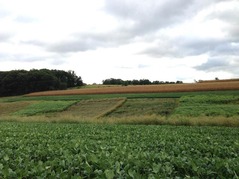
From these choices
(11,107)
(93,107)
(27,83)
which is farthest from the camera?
(27,83)

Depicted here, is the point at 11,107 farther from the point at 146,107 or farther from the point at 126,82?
the point at 126,82

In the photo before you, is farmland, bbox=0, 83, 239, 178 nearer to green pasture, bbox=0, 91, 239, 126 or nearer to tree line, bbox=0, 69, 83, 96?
green pasture, bbox=0, 91, 239, 126

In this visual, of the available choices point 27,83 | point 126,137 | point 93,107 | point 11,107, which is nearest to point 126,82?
point 27,83

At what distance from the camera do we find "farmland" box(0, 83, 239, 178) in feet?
20.1

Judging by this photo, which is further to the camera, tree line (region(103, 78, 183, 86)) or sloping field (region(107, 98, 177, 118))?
tree line (region(103, 78, 183, 86))

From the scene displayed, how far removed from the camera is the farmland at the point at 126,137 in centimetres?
613

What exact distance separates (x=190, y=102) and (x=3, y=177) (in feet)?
132

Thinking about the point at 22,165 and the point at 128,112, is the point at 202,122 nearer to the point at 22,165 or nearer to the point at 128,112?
the point at 128,112

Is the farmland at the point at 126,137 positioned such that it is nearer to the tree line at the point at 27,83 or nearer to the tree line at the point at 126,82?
the tree line at the point at 27,83

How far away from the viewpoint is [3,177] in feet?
18.0

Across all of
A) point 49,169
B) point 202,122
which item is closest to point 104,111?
point 202,122

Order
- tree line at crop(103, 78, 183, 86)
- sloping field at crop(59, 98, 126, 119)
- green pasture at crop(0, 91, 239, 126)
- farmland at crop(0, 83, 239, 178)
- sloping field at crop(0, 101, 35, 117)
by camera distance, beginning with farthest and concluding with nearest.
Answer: tree line at crop(103, 78, 183, 86) → sloping field at crop(0, 101, 35, 117) → sloping field at crop(59, 98, 126, 119) → green pasture at crop(0, 91, 239, 126) → farmland at crop(0, 83, 239, 178)

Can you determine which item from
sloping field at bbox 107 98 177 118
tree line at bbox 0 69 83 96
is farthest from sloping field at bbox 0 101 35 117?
tree line at bbox 0 69 83 96

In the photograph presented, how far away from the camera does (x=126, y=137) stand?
655 inches
